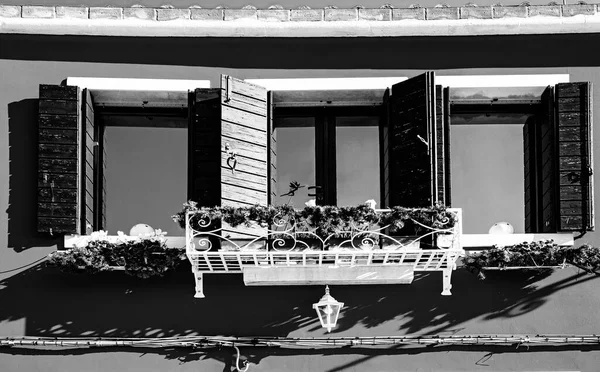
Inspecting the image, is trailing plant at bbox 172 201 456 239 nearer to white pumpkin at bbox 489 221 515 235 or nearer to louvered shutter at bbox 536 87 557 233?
white pumpkin at bbox 489 221 515 235

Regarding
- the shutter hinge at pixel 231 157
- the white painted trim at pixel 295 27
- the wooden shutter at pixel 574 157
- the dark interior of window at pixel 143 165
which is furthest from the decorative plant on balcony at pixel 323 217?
the white painted trim at pixel 295 27

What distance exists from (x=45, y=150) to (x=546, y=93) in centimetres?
598

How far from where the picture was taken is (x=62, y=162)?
36.7 ft

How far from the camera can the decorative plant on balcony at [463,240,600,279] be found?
35.0 feet

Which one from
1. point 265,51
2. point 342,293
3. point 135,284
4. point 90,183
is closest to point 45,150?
point 90,183

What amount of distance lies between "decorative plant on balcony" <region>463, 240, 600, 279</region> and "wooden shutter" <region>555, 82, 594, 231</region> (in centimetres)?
47

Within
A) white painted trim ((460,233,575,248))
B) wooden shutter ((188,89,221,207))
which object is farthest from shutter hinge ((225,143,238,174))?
white painted trim ((460,233,575,248))

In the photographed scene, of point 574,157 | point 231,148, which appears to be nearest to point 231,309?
point 231,148

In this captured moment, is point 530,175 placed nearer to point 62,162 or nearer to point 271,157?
point 271,157

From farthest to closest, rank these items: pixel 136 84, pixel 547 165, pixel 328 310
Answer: pixel 136 84, pixel 547 165, pixel 328 310

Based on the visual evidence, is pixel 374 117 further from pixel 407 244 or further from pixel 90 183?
pixel 90 183

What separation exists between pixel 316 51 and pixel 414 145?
5.99ft

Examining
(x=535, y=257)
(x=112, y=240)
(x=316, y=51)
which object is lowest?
(x=535, y=257)

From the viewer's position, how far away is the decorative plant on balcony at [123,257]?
10602mm
